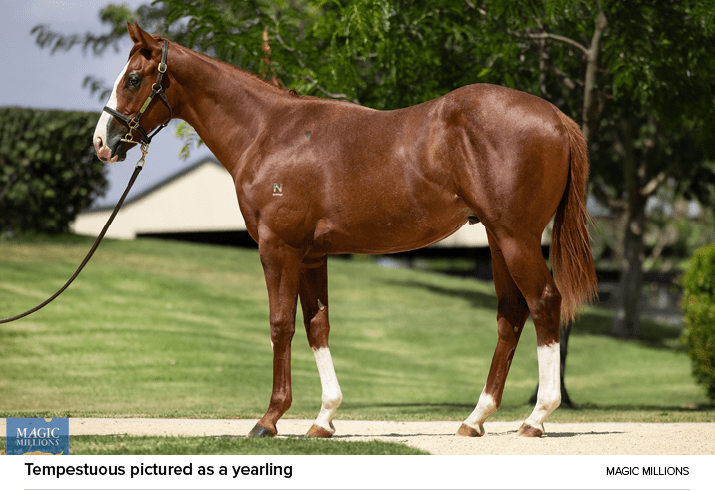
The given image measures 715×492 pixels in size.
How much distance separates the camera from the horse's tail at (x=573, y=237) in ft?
17.4

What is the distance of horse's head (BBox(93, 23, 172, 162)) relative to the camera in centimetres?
544

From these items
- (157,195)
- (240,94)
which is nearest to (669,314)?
(157,195)

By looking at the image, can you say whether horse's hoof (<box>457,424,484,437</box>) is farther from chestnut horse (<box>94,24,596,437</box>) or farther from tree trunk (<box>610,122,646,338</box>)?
tree trunk (<box>610,122,646,338</box>)

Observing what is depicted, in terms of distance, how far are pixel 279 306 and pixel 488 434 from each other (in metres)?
1.97

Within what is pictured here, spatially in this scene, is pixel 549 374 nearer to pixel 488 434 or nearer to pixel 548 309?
pixel 548 309

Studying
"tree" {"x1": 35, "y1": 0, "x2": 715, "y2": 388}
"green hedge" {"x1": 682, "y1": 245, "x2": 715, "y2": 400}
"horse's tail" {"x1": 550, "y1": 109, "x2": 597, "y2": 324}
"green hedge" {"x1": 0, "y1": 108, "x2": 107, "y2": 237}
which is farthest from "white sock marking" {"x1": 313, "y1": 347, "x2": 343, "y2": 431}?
"green hedge" {"x1": 0, "y1": 108, "x2": 107, "y2": 237}

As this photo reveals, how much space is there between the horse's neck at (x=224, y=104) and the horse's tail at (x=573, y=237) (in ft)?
7.76

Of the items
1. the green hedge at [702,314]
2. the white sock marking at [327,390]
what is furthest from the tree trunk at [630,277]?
the white sock marking at [327,390]

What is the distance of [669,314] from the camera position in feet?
91.9

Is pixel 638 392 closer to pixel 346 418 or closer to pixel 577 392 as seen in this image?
pixel 577 392

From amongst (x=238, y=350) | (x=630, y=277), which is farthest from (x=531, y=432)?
(x=630, y=277)

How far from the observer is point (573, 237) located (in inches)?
212

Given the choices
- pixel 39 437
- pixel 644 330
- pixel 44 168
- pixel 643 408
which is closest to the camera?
pixel 39 437

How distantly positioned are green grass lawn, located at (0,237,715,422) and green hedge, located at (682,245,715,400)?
0.61m
